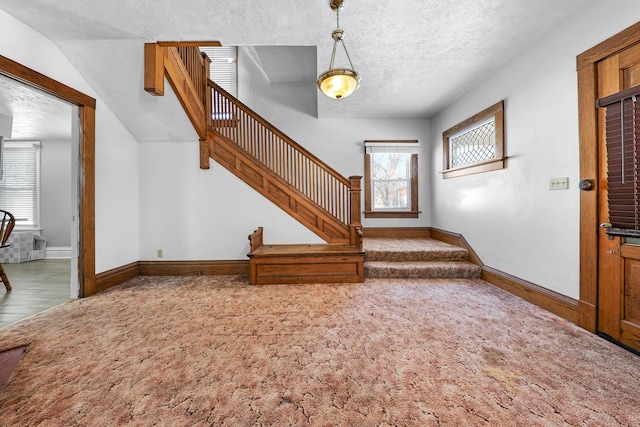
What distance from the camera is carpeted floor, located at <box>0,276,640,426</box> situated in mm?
1308

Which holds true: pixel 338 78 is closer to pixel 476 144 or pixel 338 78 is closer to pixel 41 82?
pixel 476 144

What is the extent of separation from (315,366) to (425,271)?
2.45m

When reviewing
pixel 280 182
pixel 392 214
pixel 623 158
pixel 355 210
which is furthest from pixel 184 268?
pixel 623 158

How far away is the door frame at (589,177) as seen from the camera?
210 centimetres

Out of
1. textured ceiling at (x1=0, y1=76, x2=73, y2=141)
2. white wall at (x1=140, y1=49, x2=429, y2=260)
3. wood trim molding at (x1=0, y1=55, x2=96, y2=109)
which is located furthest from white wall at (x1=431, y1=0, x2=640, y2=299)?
textured ceiling at (x1=0, y1=76, x2=73, y2=141)

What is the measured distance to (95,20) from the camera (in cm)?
235

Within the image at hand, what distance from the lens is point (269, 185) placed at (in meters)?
3.88

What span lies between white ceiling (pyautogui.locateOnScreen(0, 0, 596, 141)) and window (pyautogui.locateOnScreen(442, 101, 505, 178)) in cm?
56

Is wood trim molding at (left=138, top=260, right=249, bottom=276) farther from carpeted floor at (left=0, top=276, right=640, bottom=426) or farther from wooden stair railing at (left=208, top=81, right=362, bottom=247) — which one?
wooden stair railing at (left=208, top=81, right=362, bottom=247)

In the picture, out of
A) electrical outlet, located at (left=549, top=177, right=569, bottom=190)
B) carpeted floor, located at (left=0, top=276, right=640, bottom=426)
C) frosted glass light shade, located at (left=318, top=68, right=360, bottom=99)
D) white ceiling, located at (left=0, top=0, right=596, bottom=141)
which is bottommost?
carpeted floor, located at (left=0, top=276, right=640, bottom=426)

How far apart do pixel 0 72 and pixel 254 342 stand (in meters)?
3.12

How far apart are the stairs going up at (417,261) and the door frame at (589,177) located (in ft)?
4.53

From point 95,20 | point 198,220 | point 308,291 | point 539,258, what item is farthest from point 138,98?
point 539,258

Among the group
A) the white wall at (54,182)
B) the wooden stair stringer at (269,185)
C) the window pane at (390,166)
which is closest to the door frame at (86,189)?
the wooden stair stringer at (269,185)
